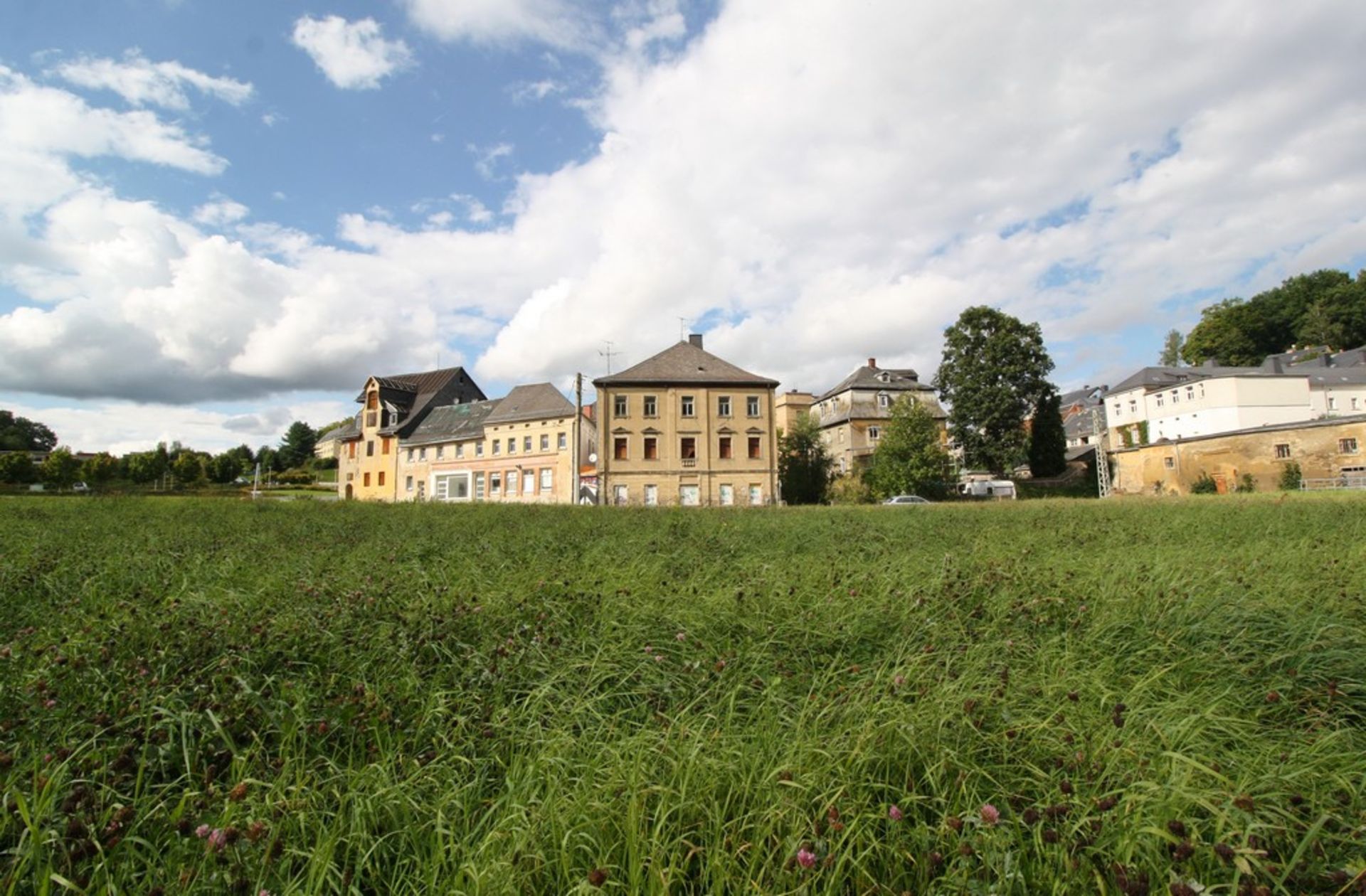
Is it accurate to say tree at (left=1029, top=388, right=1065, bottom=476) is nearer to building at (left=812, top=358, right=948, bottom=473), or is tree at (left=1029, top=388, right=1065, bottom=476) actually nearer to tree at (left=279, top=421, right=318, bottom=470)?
building at (left=812, top=358, right=948, bottom=473)

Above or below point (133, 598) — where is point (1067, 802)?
below

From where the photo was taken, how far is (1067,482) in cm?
5362

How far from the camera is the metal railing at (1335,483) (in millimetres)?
39122

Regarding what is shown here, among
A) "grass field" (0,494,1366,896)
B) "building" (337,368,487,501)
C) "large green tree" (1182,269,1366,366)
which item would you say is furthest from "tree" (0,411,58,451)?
"large green tree" (1182,269,1366,366)

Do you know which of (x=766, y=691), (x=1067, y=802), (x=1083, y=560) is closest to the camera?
(x=1067, y=802)

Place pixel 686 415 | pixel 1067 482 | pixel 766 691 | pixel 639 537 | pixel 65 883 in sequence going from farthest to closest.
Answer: pixel 1067 482
pixel 686 415
pixel 639 537
pixel 766 691
pixel 65 883

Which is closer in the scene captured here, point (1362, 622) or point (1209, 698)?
point (1209, 698)

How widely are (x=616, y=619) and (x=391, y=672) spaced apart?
1.71m

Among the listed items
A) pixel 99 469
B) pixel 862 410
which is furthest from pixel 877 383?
pixel 99 469

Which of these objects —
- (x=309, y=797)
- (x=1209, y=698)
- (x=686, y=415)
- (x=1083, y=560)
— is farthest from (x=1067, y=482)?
(x=309, y=797)

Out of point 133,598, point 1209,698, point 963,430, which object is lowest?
point 1209,698

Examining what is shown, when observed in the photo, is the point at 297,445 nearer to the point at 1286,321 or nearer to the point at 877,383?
the point at 877,383

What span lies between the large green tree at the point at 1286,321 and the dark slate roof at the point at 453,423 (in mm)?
89971

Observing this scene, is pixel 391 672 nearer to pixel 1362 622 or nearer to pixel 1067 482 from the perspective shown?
pixel 1362 622
